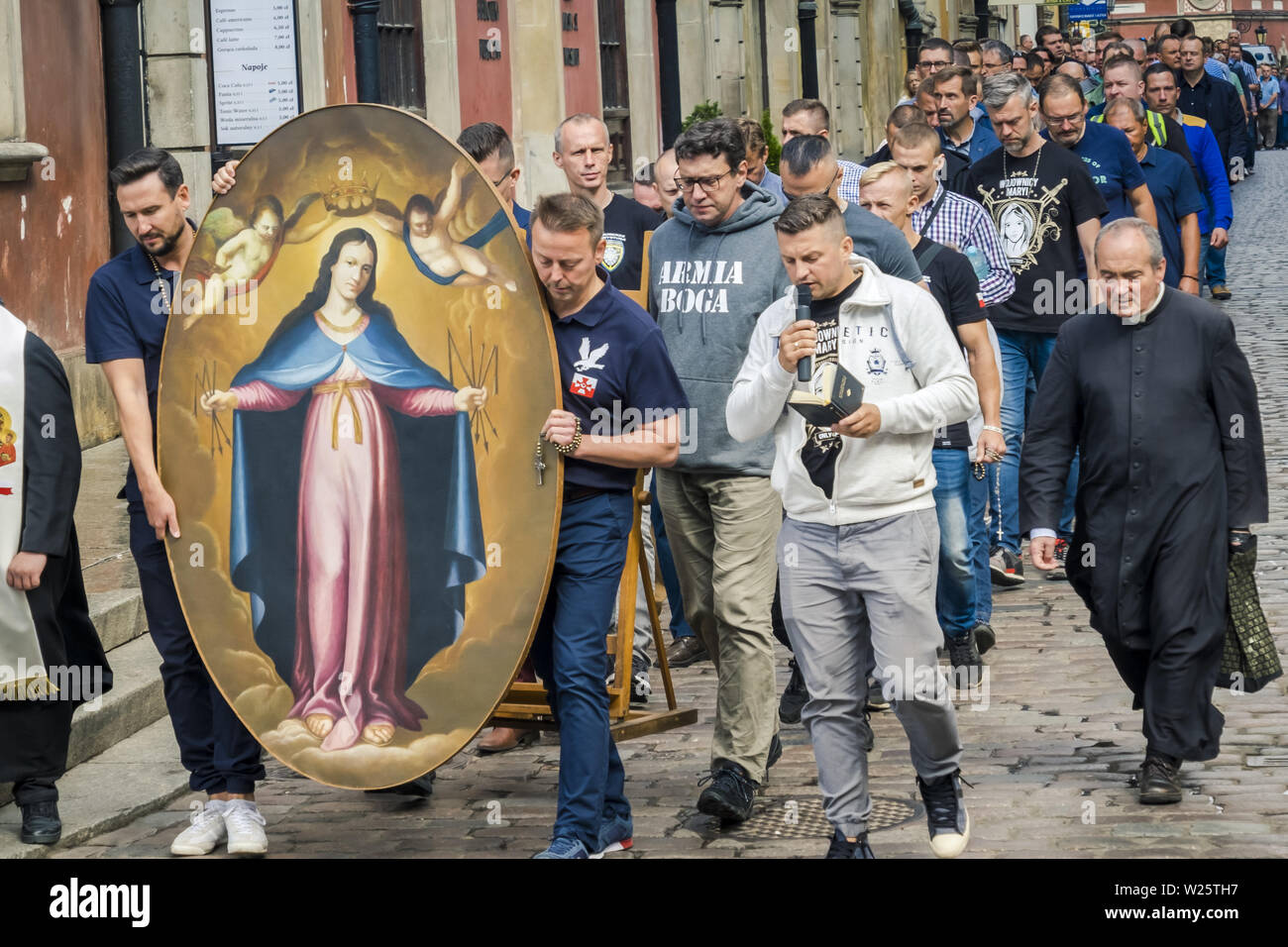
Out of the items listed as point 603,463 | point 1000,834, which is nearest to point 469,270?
point 603,463

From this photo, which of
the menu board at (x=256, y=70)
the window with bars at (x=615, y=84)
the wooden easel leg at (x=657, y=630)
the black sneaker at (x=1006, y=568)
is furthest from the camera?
the window with bars at (x=615, y=84)

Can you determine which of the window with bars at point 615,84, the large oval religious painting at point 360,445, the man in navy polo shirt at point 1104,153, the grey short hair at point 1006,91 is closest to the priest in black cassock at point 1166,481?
the large oval religious painting at point 360,445

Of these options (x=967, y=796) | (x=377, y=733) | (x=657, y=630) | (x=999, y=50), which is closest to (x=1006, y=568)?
(x=657, y=630)

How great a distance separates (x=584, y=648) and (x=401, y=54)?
12.3 metres

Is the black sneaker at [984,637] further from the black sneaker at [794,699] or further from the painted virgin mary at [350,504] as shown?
the painted virgin mary at [350,504]

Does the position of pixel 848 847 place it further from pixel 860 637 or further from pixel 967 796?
pixel 967 796

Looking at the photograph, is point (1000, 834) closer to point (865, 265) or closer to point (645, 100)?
point (865, 265)

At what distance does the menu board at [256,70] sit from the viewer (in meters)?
10.6

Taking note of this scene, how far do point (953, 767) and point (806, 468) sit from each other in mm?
938

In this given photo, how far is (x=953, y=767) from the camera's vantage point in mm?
5719

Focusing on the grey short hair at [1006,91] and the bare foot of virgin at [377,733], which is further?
the grey short hair at [1006,91]

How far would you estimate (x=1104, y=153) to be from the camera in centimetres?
1047

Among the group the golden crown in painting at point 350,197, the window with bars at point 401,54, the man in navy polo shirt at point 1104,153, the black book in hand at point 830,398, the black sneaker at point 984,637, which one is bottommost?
the black sneaker at point 984,637

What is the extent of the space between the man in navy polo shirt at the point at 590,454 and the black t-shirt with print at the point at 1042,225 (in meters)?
4.05
